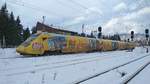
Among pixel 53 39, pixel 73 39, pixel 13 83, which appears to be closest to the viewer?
pixel 13 83

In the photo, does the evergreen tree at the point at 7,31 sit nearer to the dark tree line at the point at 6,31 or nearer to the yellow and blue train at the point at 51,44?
the dark tree line at the point at 6,31

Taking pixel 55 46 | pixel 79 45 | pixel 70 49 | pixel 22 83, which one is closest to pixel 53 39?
pixel 55 46

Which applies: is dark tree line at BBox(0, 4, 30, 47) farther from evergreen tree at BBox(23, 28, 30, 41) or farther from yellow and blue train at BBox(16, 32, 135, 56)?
yellow and blue train at BBox(16, 32, 135, 56)

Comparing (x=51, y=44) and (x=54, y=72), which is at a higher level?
(x=51, y=44)

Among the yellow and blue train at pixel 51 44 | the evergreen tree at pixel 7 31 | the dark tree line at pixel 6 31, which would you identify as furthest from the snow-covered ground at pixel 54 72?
the evergreen tree at pixel 7 31

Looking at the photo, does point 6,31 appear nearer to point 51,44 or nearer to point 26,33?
point 26,33

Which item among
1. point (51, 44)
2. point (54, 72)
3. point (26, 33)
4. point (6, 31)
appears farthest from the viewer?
point (26, 33)

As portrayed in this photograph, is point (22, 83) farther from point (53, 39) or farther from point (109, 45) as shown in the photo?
point (109, 45)

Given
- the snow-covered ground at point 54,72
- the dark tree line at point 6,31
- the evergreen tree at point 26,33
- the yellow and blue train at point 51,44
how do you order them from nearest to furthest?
the snow-covered ground at point 54,72, the yellow and blue train at point 51,44, the dark tree line at point 6,31, the evergreen tree at point 26,33

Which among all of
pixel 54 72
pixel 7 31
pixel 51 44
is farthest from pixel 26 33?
pixel 54 72

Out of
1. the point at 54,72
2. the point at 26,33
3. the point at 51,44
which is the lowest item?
the point at 54,72

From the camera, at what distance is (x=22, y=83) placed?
37.6ft

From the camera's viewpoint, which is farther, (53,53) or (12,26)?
(12,26)

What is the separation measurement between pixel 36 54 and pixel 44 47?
116cm
